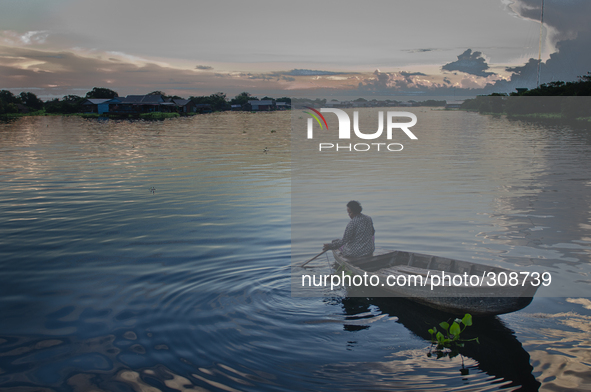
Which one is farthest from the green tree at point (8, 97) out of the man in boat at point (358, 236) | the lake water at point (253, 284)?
the man in boat at point (358, 236)

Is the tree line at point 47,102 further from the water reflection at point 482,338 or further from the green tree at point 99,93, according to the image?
the water reflection at point 482,338

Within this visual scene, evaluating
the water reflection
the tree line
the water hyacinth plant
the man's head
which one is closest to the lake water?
the water reflection

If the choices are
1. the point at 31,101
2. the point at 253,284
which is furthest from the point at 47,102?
the point at 253,284

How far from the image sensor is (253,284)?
10586 mm

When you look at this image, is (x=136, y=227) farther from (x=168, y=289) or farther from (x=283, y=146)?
(x=283, y=146)

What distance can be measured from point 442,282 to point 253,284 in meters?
4.29

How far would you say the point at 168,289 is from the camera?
10273 millimetres

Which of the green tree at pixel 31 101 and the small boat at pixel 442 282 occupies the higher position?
the green tree at pixel 31 101

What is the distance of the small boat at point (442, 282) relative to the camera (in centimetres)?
796

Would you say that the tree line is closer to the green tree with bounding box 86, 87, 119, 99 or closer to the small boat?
the green tree with bounding box 86, 87, 119, 99

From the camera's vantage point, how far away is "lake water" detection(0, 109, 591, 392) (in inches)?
282

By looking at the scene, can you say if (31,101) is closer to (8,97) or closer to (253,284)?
(8,97)

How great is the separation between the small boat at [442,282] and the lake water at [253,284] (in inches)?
16.6

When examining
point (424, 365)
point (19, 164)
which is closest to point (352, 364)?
point (424, 365)
